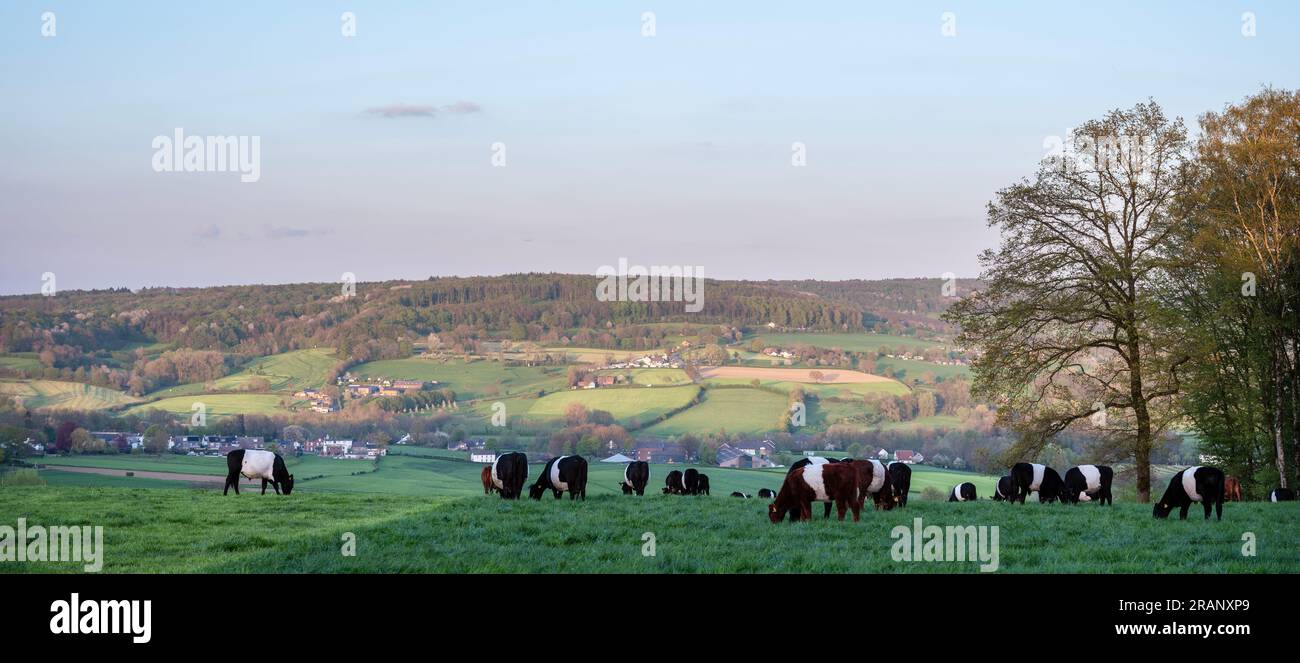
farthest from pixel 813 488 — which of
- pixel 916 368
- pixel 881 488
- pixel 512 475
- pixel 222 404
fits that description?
pixel 916 368

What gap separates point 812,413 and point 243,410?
63773 millimetres

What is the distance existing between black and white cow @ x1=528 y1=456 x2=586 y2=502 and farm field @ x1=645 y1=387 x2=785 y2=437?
85198 mm

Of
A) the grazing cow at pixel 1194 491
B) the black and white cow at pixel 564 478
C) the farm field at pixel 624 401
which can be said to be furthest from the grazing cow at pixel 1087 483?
the farm field at pixel 624 401

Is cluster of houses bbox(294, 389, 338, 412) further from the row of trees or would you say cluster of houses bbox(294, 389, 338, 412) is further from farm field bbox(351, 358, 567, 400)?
the row of trees

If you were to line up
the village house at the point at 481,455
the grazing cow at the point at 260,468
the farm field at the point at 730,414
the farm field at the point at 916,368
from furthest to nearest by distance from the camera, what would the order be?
1. the farm field at the point at 916,368
2. the farm field at the point at 730,414
3. the village house at the point at 481,455
4. the grazing cow at the point at 260,468

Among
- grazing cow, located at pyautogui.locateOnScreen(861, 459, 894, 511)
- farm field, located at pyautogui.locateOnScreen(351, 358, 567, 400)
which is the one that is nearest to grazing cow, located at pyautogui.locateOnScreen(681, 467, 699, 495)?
grazing cow, located at pyautogui.locateOnScreen(861, 459, 894, 511)

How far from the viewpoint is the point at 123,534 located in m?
18.0

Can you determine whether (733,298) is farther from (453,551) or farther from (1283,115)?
(453,551)

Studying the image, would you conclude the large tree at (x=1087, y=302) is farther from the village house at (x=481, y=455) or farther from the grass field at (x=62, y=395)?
the grass field at (x=62, y=395)

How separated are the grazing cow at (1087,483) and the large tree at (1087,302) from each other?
7715mm

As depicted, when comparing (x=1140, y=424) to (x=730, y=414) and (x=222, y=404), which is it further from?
(x=222, y=404)

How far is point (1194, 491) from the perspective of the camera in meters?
22.7

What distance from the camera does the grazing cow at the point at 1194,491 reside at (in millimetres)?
22531
